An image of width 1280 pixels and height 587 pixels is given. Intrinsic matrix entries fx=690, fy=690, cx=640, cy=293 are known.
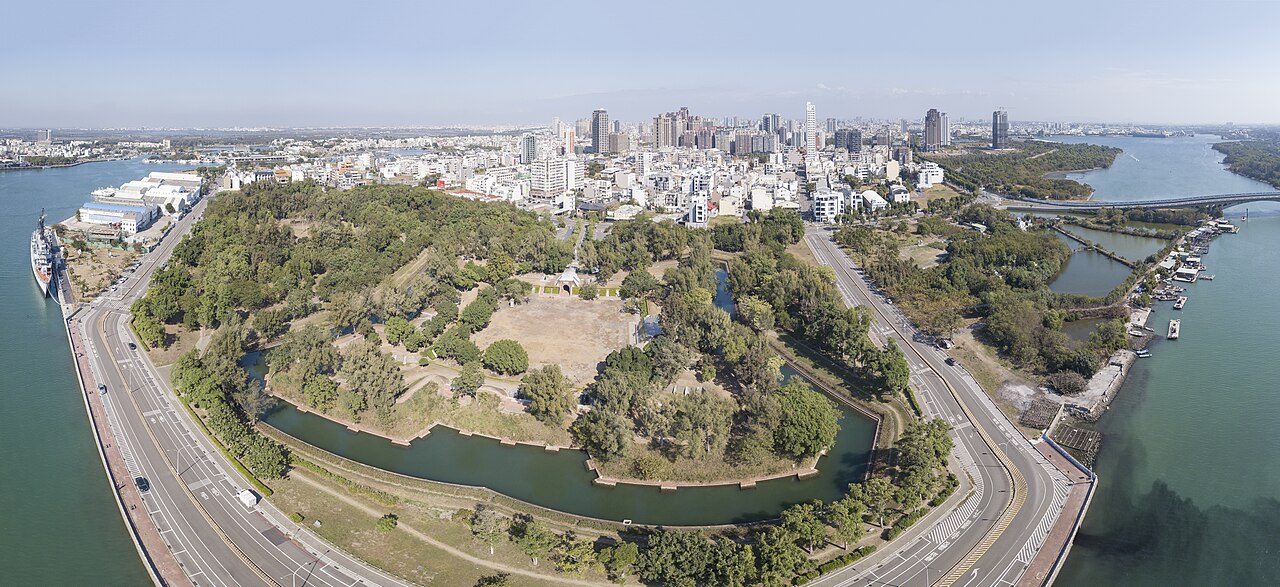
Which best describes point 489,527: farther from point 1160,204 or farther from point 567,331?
point 1160,204

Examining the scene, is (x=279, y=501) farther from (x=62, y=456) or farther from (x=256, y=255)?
(x=256, y=255)

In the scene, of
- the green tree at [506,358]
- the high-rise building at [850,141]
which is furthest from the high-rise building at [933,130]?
the green tree at [506,358]

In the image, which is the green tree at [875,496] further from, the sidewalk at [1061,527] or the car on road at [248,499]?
the car on road at [248,499]

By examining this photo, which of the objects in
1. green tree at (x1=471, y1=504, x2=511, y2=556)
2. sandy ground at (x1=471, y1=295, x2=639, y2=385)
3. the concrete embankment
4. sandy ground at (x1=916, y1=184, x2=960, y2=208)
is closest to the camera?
the concrete embankment

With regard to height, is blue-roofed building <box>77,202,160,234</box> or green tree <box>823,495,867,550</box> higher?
blue-roofed building <box>77,202,160,234</box>

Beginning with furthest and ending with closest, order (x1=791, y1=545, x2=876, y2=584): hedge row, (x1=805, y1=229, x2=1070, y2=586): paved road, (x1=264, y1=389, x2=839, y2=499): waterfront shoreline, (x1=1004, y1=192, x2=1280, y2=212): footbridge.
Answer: (x1=1004, y1=192, x2=1280, y2=212): footbridge → (x1=264, y1=389, x2=839, y2=499): waterfront shoreline → (x1=805, y1=229, x2=1070, y2=586): paved road → (x1=791, y1=545, x2=876, y2=584): hedge row

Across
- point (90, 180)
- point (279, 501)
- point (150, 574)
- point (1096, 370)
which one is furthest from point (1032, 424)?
point (90, 180)

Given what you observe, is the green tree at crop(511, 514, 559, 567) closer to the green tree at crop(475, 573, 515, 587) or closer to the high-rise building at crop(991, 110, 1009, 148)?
the green tree at crop(475, 573, 515, 587)

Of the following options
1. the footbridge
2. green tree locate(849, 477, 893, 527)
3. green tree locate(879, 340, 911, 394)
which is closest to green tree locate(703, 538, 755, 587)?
green tree locate(849, 477, 893, 527)
